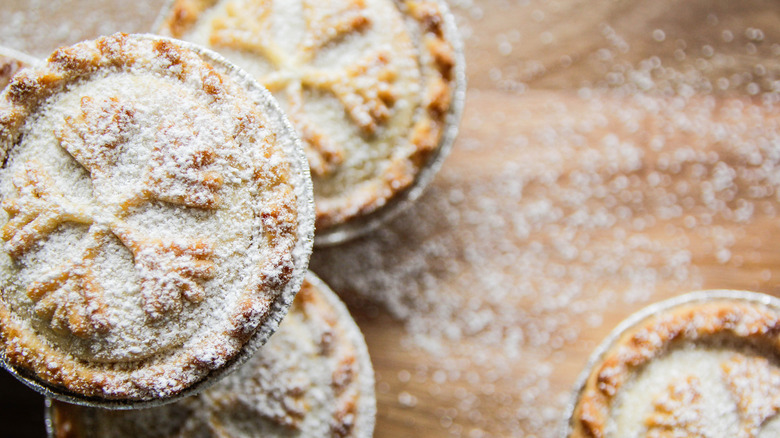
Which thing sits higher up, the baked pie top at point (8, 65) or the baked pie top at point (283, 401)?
the baked pie top at point (8, 65)

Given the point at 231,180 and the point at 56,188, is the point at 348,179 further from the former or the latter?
the point at 56,188

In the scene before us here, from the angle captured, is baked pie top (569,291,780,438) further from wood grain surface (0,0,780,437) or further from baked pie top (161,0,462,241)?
baked pie top (161,0,462,241)

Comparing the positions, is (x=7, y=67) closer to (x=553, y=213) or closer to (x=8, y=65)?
(x=8, y=65)

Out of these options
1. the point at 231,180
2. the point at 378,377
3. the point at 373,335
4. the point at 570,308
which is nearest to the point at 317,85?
the point at 231,180

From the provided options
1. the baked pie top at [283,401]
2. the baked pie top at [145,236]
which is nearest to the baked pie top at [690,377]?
the baked pie top at [283,401]

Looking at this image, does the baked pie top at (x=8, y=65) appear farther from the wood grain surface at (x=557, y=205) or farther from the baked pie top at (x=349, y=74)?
the wood grain surface at (x=557, y=205)
